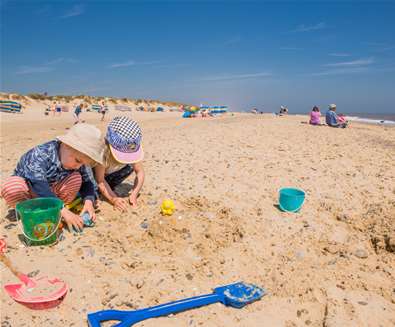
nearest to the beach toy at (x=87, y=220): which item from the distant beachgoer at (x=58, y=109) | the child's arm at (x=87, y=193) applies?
the child's arm at (x=87, y=193)

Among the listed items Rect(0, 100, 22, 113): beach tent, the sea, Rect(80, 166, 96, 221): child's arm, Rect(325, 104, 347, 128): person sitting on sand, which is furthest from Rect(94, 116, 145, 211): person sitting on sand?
Rect(0, 100, 22, 113): beach tent

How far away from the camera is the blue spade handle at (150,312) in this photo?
89.4 inches

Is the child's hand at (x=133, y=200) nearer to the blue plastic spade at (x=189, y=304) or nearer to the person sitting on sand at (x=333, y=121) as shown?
the blue plastic spade at (x=189, y=304)

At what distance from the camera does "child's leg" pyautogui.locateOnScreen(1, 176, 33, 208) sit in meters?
3.18

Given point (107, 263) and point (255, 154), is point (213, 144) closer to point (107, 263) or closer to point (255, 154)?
point (255, 154)

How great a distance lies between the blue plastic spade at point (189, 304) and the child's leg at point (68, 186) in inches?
60.4

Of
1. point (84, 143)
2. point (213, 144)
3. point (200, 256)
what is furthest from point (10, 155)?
point (200, 256)

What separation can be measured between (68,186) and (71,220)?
0.40 metres

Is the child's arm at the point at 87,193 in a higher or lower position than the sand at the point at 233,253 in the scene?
higher

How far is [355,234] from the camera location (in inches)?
145

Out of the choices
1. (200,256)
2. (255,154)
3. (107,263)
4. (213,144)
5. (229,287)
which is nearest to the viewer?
(229,287)

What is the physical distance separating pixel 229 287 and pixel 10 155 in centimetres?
631

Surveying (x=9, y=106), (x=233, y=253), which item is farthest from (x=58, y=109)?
(x=233, y=253)

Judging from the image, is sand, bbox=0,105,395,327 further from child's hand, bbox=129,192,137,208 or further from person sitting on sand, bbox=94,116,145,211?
person sitting on sand, bbox=94,116,145,211
